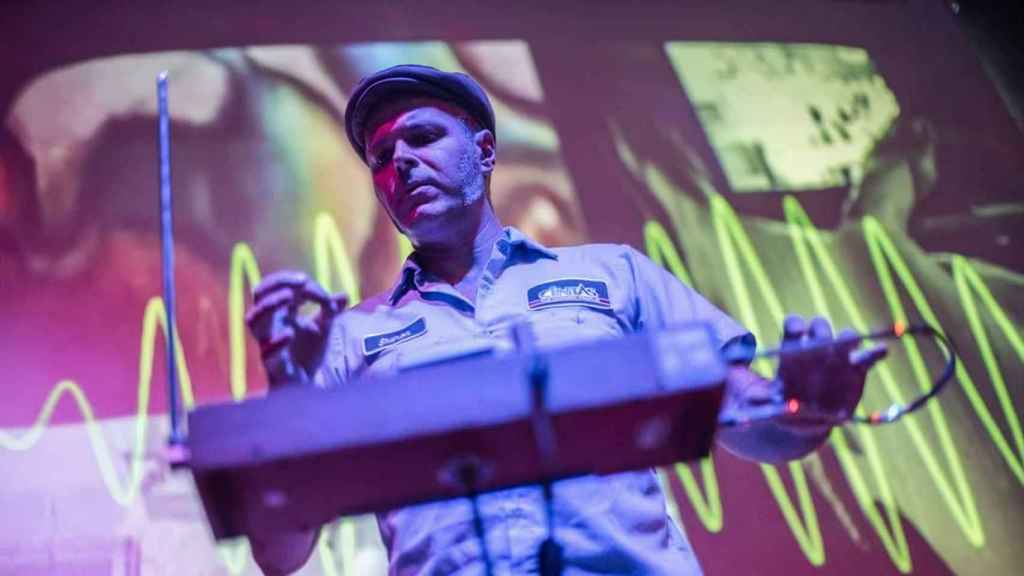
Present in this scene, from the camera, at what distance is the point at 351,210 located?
7.59 ft

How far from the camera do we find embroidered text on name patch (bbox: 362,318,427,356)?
1438 millimetres

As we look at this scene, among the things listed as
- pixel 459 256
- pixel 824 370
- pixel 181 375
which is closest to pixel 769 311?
pixel 459 256

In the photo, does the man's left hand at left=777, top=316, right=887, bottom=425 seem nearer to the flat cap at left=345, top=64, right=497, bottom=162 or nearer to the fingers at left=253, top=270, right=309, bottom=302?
the fingers at left=253, top=270, right=309, bottom=302

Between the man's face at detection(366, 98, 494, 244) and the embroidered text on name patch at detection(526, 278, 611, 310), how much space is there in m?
0.18

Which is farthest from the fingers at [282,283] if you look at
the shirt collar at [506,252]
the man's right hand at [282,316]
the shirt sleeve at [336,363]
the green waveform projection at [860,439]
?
the green waveform projection at [860,439]

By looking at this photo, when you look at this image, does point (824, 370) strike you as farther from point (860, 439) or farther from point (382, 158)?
point (860, 439)

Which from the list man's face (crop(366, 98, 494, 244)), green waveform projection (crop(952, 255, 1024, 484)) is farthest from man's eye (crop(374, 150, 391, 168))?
green waveform projection (crop(952, 255, 1024, 484))

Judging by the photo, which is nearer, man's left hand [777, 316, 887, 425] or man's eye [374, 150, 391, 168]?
man's left hand [777, 316, 887, 425]

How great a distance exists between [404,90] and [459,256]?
27cm

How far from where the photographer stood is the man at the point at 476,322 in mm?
1080

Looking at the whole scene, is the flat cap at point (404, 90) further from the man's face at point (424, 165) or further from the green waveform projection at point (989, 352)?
the green waveform projection at point (989, 352)

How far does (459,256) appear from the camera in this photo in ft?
5.18

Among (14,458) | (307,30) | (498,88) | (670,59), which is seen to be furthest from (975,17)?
(14,458)

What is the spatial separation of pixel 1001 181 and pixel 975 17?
66cm
